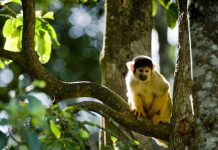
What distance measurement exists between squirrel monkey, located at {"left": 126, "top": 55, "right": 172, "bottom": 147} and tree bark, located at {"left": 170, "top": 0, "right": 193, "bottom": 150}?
177cm

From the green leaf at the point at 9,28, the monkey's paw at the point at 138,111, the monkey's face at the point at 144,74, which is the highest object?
the green leaf at the point at 9,28

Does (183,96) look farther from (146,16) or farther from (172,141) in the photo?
(146,16)

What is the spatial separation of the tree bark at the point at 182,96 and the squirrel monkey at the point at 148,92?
177 centimetres

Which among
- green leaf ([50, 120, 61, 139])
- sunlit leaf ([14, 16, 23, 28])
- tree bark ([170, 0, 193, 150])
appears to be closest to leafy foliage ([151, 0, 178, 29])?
tree bark ([170, 0, 193, 150])

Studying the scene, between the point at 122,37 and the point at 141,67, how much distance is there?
0.66 meters

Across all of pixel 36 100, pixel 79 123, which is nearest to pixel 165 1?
pixel 79 123

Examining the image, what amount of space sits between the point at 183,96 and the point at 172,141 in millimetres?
395

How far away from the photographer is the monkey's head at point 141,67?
6090mm

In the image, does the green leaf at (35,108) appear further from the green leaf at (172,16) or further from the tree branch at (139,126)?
the green leaf at (172,16)

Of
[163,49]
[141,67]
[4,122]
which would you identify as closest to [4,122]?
[4,122]

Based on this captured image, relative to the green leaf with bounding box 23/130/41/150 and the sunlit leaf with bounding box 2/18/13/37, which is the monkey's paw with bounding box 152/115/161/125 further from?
the green leaf with bounding box 23/130/41/150

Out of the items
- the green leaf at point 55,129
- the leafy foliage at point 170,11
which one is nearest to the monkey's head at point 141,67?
the leafy foliage at point 170,11

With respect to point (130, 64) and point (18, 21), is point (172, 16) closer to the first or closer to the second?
point (130, 64)

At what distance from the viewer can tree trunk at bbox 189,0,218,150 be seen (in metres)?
3.62
